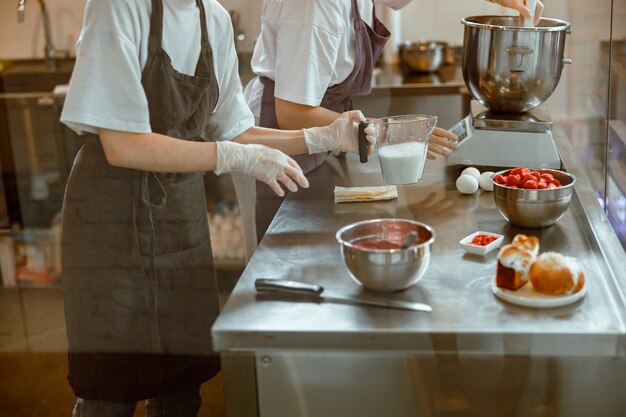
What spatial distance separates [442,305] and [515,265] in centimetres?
13

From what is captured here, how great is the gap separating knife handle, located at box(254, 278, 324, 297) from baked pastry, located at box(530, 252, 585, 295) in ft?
1.06

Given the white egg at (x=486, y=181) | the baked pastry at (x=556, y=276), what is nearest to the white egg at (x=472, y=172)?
the white egg at (x=486, y=181)

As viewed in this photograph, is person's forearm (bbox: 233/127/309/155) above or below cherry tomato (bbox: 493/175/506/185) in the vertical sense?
above

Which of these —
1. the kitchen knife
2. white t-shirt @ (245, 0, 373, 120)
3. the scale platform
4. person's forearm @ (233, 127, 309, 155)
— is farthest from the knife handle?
the scale platform

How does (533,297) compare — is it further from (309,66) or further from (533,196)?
(309,66)

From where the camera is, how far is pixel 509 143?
1.80 metres

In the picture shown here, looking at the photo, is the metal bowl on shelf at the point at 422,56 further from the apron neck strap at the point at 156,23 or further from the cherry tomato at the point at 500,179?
the apron neck strap at the point at 156,23

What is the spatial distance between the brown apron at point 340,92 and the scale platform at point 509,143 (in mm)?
298

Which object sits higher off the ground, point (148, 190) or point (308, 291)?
point (148, 190)

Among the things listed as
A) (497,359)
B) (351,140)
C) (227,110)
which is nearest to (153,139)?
(227,110)

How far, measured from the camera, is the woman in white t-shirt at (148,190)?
49.5 inches

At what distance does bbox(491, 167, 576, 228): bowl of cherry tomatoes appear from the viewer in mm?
1418

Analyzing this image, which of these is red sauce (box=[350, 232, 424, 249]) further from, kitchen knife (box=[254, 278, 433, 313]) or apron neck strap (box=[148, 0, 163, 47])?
apron neck strap (box=[148, 0, 163, 47])

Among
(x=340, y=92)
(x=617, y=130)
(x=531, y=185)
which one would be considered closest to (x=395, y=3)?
(x=340, y=92)
